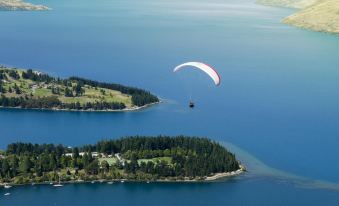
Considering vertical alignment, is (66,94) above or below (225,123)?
above

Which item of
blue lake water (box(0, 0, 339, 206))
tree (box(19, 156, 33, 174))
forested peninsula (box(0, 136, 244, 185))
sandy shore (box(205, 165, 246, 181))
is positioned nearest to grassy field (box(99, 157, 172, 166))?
forested peninsula (box(0, 136, 244, 185))

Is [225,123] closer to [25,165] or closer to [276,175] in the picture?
[276,175]

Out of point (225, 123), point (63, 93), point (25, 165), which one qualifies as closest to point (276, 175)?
point (225, 123)

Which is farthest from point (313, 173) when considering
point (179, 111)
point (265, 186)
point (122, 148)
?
point (179, 111)

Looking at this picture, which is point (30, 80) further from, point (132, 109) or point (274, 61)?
point (274, 61)

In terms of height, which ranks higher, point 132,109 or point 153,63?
point 153,63
